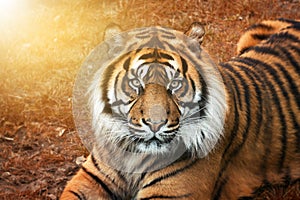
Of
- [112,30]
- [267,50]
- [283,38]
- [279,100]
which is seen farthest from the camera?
[283,38]

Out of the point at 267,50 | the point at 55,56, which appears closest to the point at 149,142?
the point at 267,50

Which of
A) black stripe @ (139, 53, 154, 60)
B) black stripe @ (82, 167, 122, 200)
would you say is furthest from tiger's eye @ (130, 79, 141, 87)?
black stripe @ (82, 167, 122, 200)

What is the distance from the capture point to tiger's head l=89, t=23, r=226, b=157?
9.52 ft

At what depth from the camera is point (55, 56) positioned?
5.92 m

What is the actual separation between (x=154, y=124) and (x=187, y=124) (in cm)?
31

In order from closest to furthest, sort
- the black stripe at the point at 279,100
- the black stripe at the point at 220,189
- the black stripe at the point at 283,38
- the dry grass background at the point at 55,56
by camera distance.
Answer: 1. the black stripe at the point at 220,189
2. the black stripe at the point at 279,100
3. the black stripe at the point at 283,38
4. the dry grass background at the point at 55,56

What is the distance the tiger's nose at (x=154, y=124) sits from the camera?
9.32ft

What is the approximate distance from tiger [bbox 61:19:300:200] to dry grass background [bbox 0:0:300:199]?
0.99 meters

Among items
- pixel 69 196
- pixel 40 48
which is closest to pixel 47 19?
pixel 40 48

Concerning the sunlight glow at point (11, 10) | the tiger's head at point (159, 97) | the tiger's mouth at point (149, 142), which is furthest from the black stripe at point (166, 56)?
the sunlight glow at point (11, 10)

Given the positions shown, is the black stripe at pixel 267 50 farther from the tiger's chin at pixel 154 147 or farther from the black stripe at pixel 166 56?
the tiger's chin at pixel 154 147

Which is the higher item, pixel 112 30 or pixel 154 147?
pixel 112 30

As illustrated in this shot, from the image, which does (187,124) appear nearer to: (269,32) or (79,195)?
(79,195)

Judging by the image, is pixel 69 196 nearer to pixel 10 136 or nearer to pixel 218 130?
pixel 218 130
